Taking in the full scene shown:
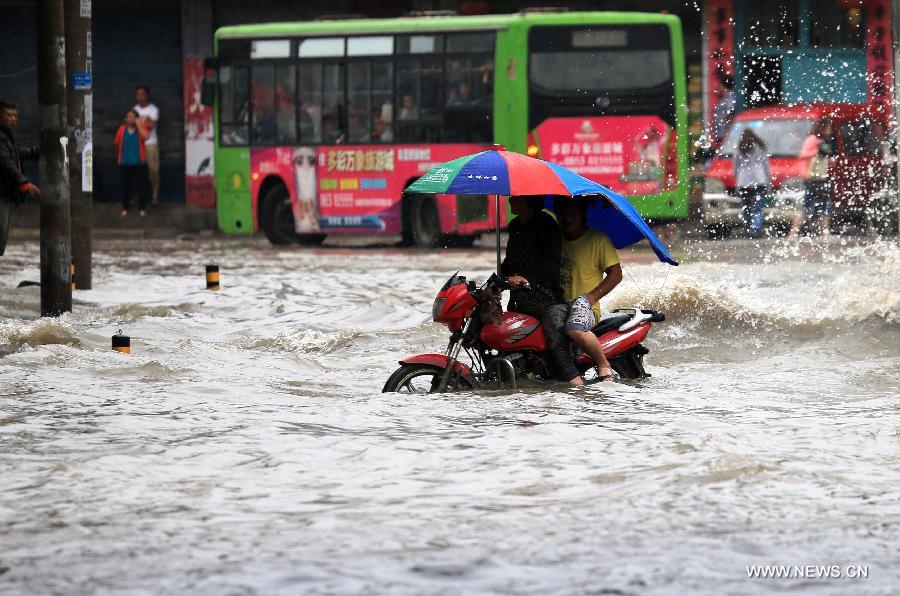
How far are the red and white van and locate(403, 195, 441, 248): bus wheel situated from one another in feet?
12.7

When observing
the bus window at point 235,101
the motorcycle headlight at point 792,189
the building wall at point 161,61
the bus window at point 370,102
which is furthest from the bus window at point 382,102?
the building wall at point 161,61

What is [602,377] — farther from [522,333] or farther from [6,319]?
[6,319]

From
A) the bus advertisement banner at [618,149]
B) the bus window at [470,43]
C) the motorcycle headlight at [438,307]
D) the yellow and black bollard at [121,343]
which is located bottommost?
the yellow and black bollard at [121,343]

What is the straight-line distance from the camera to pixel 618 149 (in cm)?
2472

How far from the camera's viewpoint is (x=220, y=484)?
25.0 feet

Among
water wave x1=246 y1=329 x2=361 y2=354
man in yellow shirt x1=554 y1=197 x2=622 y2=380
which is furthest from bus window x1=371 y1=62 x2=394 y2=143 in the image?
man in yellow shirt x1=554 y1=197 x2=622 y2=380

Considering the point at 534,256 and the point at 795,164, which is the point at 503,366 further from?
the point at 795,164

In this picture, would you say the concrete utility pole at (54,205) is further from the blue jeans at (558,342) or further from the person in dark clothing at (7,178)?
the blue jeans at (558,342)

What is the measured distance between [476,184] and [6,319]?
569 cm

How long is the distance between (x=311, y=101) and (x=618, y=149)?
4.52 meters

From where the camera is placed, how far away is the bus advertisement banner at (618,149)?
24.7 m

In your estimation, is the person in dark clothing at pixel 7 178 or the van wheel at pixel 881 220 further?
the van wheel at pixel 881 220

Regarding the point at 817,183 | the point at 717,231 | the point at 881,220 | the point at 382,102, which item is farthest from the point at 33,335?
the point at 881,220

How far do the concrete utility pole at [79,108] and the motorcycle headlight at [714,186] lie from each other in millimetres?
11395
